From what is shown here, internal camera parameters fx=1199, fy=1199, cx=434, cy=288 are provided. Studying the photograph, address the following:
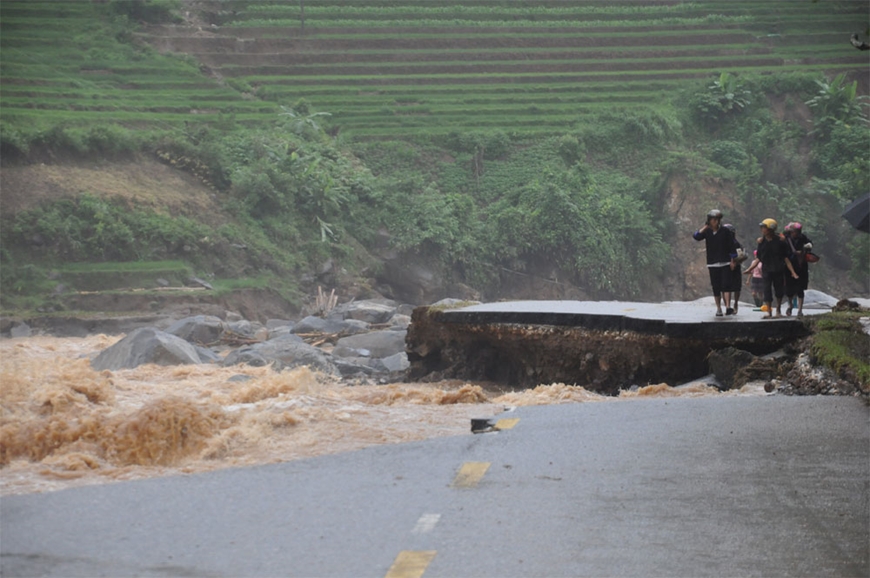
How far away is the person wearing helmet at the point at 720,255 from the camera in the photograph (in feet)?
51.1

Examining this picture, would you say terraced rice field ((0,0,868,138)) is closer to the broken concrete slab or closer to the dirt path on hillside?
the dirt path on hillside

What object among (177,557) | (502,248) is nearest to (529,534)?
(177,557)

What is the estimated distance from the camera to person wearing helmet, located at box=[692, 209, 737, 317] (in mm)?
15570

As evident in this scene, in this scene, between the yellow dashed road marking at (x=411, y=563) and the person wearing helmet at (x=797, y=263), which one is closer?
the yellow dashed road marking at (x=411, y=563)

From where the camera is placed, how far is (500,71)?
54562mm

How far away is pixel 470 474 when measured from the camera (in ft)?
25.9

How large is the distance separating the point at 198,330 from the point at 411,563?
23.7 m

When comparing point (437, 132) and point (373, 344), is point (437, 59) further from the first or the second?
point (373, 344)

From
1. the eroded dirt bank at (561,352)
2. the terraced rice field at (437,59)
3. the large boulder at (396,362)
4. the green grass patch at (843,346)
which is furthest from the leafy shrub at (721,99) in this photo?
the green grass patch at (843,346)

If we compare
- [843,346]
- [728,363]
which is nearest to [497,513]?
[843,346]

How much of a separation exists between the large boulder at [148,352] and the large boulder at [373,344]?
4675 millimetres

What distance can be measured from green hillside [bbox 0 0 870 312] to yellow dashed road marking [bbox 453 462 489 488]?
29558mm

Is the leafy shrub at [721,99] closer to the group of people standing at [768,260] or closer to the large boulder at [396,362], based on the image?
the large boulder at [396,362]

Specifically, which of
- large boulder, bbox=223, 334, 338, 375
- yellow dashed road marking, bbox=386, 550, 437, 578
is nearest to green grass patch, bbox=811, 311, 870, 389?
yellow dashed road marking, bbox=386, 550, 437, 578
